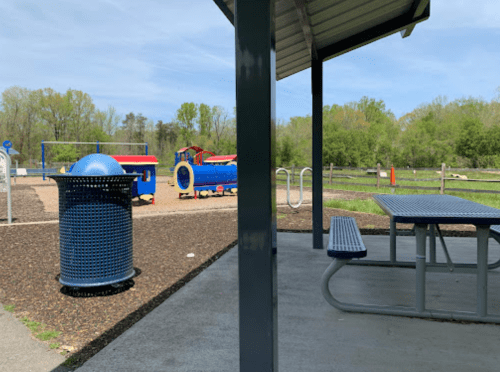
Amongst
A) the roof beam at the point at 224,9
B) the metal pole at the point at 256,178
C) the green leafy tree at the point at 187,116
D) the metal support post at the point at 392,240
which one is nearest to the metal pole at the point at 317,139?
the metal support post at the point at 392,240

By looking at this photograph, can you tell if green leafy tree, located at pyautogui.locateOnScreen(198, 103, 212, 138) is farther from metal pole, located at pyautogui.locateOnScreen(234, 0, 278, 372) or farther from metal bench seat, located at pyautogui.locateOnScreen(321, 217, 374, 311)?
metal pole, located at pyautogui.locateOnScreen(234, 0, 278, 372)

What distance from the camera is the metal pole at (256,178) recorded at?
1556 millimetres

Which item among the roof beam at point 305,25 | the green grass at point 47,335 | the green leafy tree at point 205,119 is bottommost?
the green grass at point 47,335

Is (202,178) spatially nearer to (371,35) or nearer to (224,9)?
(371,35)

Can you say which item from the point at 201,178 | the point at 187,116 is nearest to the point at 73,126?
the point at 187,116

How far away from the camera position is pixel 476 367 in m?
2.47

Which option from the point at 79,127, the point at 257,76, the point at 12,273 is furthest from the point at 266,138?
the point at 79,127

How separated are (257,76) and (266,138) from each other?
25 centimetres

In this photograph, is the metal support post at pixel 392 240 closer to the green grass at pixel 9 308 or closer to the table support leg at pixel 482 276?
the table support leg at pixel 482 276

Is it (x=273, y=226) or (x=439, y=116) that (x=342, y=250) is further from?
(x=439, y=116)

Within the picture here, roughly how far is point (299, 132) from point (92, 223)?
46479mm

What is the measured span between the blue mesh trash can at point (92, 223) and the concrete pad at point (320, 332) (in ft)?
2.74

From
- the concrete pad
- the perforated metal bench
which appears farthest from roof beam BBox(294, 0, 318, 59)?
the concrete pad

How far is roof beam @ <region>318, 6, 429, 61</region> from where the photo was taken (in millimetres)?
5059
